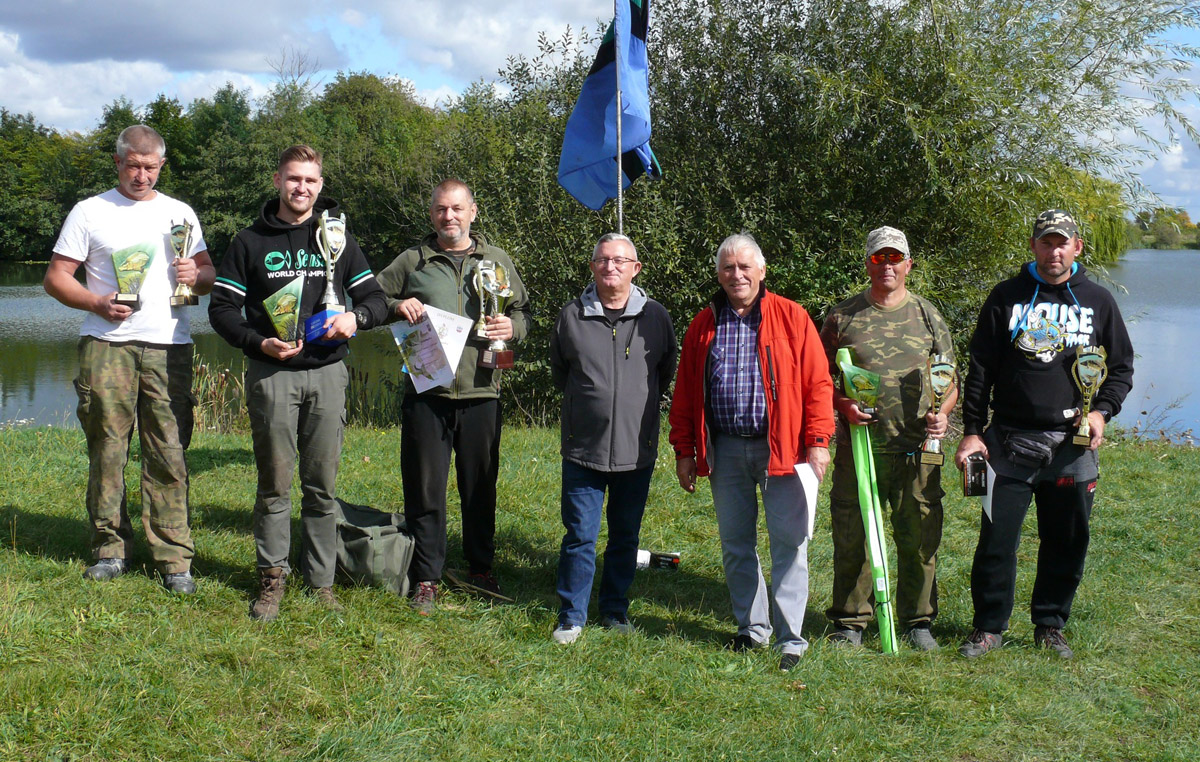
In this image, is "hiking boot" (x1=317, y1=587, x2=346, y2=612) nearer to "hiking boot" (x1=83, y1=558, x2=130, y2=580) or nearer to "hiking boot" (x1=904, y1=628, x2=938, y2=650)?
"hiking boot" (x1=83, y1=558, x2=130, y2=580)

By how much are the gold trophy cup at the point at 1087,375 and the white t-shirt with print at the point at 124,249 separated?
419cm

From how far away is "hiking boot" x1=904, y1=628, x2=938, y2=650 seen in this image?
4406 millimetres

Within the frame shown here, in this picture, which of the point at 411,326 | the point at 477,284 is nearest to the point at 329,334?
the point at 411,326

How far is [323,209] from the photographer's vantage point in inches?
174

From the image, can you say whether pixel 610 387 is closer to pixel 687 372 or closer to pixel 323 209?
pixel 687 372

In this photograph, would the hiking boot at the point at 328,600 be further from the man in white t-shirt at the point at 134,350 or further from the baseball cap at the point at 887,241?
the baseball cap at the point at 887,241

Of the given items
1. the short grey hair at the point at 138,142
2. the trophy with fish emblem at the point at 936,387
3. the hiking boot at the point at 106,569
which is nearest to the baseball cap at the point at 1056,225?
the trophy with fish emblem at the point at 936,387

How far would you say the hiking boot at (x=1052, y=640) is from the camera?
438 cm

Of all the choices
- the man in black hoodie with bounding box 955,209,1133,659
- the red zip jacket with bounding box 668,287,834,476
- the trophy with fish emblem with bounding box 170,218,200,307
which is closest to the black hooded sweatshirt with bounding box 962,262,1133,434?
the man in black hoodie with bounding box 955,209,1133,659

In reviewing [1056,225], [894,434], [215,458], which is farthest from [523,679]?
[215,458]

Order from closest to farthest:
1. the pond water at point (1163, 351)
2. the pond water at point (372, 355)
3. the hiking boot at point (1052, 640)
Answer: the hiking boot at point (1052, 640) < the pond water at point (1163, 351) < the pond water at point (372, 355)

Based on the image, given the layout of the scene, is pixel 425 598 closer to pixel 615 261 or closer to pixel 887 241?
pixel 615 261

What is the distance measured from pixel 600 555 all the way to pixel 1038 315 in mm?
2775

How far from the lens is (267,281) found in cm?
418
